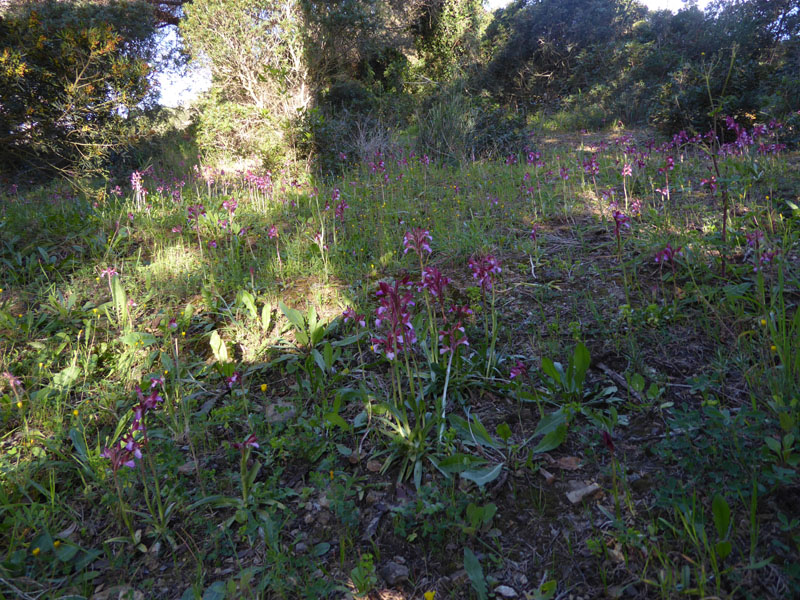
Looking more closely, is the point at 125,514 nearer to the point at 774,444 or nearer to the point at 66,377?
the point at 66,377

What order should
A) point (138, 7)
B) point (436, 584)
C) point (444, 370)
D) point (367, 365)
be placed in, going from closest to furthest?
point (436, 584)
point (444, 370)
point (367, 365)
point (138, 7)

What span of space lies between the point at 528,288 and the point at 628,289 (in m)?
0.59

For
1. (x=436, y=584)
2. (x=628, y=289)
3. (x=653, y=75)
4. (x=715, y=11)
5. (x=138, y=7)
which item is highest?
(x=138, y=7)

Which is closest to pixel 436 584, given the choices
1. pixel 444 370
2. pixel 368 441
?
pixel 368 441

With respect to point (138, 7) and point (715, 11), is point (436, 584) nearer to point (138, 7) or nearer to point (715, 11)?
point (138, 7)

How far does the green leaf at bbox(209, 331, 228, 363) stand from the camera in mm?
2516

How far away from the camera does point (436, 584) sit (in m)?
1.38

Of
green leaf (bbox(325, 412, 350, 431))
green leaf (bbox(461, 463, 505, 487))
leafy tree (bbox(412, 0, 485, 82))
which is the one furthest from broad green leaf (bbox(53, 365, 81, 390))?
leafy tree (bbox(412, 0, 485, 82))

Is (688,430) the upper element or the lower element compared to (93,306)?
lower

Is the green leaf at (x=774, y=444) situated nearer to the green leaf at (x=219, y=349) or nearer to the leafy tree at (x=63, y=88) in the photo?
the green leaf at (x=219, y=349)

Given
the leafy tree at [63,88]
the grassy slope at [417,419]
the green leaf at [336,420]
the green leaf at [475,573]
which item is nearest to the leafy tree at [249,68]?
the leafy tree at [63,88]

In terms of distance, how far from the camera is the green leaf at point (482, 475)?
1.58 m

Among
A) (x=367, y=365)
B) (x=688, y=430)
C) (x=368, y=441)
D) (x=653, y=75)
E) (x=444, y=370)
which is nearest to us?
(x=688, y=430)

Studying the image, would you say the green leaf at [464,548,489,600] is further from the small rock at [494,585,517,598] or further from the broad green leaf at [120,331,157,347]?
the broad green leaf at [120,331,157,347]
